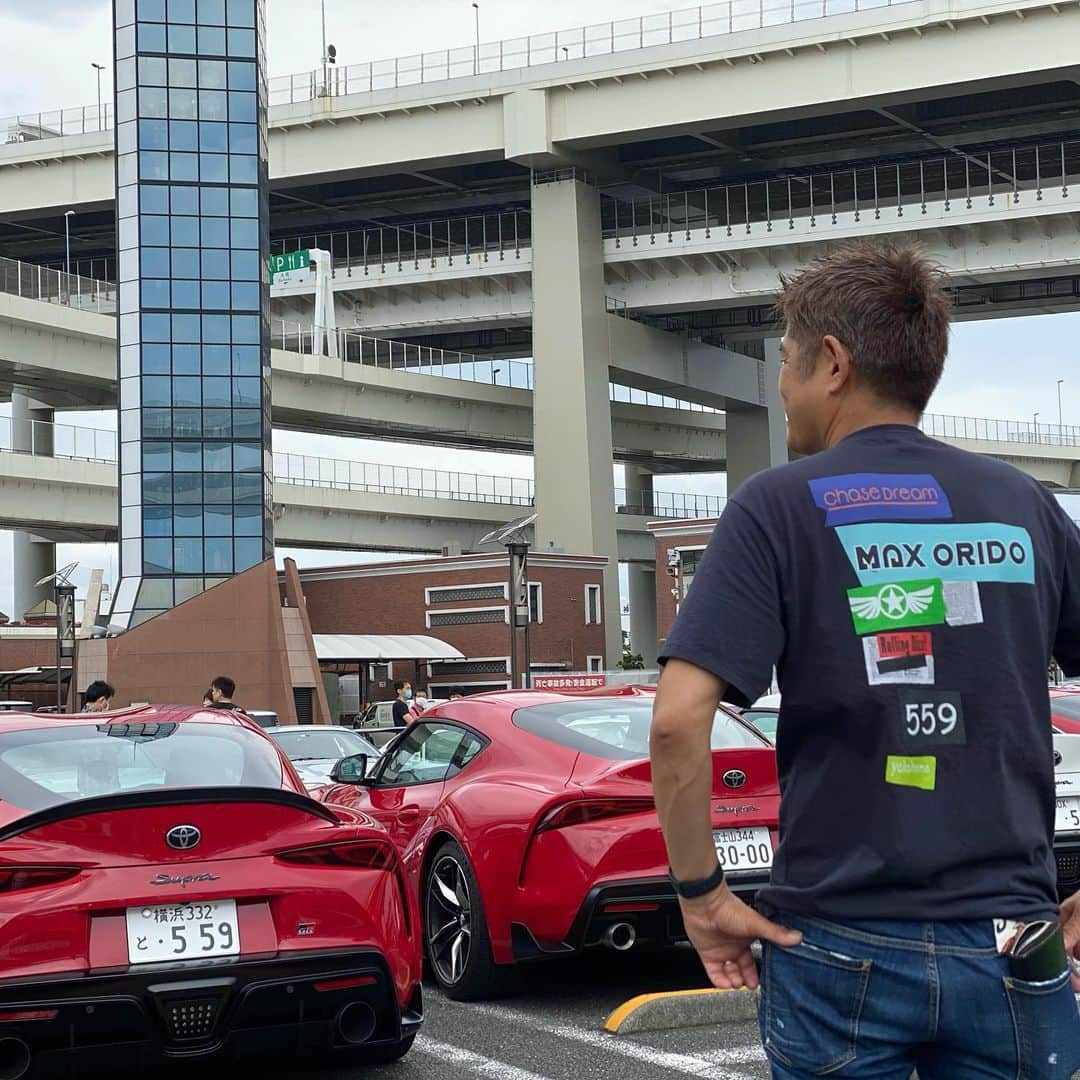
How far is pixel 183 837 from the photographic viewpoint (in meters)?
5.53

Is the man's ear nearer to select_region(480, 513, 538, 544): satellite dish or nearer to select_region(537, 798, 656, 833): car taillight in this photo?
select_region(537, 798, 656, 833): car taillight

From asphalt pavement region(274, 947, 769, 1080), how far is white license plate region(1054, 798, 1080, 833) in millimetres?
A: 2113

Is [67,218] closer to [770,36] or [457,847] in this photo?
[770,36]

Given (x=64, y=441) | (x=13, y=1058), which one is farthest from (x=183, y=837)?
(x=64, y=441)

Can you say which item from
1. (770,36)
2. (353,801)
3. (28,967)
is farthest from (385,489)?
(28,967)

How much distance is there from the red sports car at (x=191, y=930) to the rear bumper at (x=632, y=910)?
135cm

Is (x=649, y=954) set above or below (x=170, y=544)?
below

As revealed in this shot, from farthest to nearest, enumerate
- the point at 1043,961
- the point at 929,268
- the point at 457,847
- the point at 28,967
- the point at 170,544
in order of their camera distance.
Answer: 1. the point at 170,544
2. the point at 457,847
3. the point at 28,967
4. the point at 929,268
5. the point at 1043,961

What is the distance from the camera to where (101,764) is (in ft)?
21.0

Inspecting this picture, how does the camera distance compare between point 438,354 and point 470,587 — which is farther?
point 438,354

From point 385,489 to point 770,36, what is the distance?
23.2 m

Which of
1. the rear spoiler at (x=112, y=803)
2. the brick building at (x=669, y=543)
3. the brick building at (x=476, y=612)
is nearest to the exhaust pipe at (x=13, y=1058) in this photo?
the rear spoiler at (x=112, y=803)

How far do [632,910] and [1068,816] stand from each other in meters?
2.86

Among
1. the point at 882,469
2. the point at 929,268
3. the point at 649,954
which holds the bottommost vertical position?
the point at 649,954
